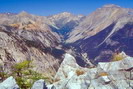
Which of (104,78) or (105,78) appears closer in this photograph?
(104,78)

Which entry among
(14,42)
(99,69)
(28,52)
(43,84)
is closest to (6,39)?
(14,42)

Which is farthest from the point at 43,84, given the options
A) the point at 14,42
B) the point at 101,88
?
the point at 14,42

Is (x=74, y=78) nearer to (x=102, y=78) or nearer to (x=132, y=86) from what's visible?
(x=102, y=78)

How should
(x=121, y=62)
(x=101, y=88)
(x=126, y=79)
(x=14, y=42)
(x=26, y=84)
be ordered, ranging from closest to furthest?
1. (x=26, y=84)
2. (x=101, y=88)
3. (x=126, y=79)
4. (x=121, y=62)
5. (x=14, y=42)

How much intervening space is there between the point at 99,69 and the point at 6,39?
13090 centimetres

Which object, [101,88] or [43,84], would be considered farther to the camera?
[101,88]

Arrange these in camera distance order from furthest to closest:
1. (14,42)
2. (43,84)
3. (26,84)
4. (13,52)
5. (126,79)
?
(14,42) → (13,52) → (126,79) → (26,84) → (43,84)

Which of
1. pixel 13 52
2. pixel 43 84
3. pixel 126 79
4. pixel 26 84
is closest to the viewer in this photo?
pixel 43 84

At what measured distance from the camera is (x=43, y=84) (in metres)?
35.6

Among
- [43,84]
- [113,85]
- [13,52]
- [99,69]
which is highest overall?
[13,52]

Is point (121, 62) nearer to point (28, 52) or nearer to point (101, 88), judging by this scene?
point (101, 88)

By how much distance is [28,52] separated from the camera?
194250 millimetres

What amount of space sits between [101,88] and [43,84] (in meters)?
15.2

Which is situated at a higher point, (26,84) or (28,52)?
(28,52)
